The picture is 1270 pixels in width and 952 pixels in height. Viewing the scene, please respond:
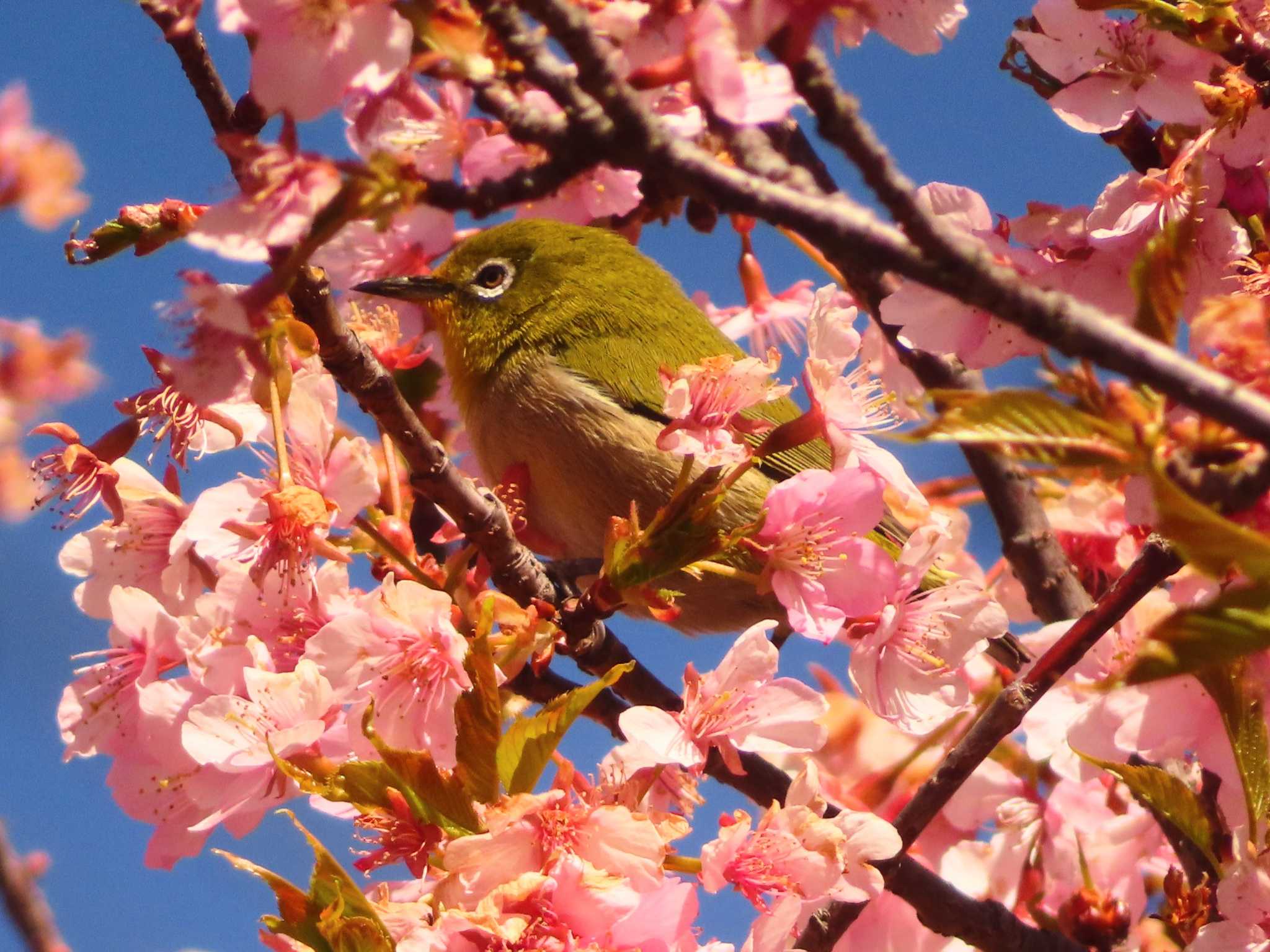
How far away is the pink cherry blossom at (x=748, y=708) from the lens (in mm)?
2016

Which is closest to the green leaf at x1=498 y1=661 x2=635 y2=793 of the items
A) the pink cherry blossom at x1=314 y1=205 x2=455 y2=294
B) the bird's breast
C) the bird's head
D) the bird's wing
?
the pink cherry blossom at x1=314 y1=205 x2=455 y2=294

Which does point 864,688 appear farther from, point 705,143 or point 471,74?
point 471,74

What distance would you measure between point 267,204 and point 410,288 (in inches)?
94.0

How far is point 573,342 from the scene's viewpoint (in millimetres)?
3996

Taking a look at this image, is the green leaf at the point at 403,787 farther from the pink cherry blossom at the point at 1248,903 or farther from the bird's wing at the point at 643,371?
the bird's wing at the point at 643,371

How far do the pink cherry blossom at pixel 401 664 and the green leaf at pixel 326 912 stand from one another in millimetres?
223

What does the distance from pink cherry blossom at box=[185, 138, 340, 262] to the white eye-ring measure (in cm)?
282

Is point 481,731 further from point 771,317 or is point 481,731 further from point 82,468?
point 771,317

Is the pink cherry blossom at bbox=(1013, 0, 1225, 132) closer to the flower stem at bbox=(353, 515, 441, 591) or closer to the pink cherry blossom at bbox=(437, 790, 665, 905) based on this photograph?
the flower stem at bbox=(353, 515, 441, 591)

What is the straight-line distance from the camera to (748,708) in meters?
2.07

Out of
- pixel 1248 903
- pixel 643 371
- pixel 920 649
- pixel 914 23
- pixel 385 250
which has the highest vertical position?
pixel 385 250

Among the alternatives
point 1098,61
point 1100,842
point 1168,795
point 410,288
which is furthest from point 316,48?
point 1100,842

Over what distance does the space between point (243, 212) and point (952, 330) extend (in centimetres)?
144

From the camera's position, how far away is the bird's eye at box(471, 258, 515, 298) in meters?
4.16
